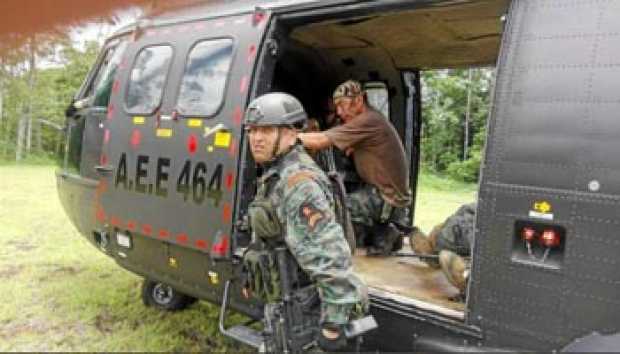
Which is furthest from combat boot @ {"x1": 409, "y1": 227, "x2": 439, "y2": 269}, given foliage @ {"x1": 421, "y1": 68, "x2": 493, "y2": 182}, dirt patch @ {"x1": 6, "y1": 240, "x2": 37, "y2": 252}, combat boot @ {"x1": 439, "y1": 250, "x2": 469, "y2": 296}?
foliage @ {"x1": 421, "y1": 68, "x2": 493, "y2": 182}

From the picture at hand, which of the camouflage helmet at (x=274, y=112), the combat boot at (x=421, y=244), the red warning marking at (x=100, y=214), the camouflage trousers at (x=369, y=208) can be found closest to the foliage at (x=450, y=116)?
the camouflage trousers at (x=369, y=208)

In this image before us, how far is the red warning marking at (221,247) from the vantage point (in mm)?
3633

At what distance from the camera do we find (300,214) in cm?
262

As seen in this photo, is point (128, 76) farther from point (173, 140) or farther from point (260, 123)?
point (260, 123)

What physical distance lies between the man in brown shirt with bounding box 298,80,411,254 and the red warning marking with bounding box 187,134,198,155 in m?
1.16

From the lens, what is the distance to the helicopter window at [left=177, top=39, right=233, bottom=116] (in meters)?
3.98

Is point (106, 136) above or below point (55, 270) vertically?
above

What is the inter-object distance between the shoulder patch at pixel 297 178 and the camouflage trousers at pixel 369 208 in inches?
92.2

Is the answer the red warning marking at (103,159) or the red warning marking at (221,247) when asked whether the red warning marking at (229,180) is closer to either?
the red warning marking at (221,247)

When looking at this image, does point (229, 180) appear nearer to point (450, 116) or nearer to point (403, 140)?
point (403, 140)

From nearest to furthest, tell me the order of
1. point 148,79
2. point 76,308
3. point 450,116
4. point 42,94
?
point 148,79, point 76,308, point 450,116, point 42,94

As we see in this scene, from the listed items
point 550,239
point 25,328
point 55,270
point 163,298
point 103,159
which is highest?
point 103,159

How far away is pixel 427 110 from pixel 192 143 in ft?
67.8

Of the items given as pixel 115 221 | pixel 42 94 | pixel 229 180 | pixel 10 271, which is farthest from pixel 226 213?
pixel 42 94
